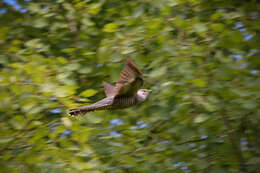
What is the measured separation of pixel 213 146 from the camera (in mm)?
3764

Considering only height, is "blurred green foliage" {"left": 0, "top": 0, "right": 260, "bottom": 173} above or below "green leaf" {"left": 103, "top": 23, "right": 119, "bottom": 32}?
below

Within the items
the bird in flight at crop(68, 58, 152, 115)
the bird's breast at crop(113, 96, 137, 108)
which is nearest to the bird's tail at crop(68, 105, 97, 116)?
the bird in flight at crop(68, 58, 152, 115)

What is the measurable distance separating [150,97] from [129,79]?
1.54 metres

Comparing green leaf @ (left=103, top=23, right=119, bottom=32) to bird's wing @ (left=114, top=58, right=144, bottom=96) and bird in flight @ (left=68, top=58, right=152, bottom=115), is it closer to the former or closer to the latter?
bird in flight @ (left=68, top=58, right=152, bottom=115)

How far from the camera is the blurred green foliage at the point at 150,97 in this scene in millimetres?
3432

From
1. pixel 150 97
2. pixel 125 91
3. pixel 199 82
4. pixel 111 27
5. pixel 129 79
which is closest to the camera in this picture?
A: pixel 129 79

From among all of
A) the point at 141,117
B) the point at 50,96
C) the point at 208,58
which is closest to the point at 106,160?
the point at 141,117

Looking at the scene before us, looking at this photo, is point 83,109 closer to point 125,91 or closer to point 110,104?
point 110,104

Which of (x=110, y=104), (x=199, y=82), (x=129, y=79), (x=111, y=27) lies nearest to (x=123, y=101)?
(x=110, y=104)

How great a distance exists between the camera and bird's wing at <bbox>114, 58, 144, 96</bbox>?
2328 millimetres

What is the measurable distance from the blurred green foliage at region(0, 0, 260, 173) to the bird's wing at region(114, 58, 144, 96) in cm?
88

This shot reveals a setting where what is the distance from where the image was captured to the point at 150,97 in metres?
3.92

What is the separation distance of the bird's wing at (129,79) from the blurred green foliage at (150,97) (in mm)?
Result: 875

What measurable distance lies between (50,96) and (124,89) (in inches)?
42.5
